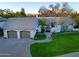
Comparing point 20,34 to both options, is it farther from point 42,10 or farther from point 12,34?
point 42,10

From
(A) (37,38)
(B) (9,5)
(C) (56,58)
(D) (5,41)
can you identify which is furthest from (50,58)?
(B) (9,5)

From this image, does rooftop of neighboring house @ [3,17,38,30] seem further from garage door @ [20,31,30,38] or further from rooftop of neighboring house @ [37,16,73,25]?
rooftop of neighboring house @ [37,16,73,25]

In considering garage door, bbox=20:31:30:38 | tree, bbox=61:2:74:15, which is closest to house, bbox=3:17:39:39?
garage door, bbox=20:31:30:38

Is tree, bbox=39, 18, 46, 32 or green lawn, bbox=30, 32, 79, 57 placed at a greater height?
tree, bbox=39, 18, 46, 32

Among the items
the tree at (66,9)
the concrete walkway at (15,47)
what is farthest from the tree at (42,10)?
the concrete walkway at (15,47)

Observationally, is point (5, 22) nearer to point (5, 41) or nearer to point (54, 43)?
point (5, 41)

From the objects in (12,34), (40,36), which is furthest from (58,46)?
(12,34)
